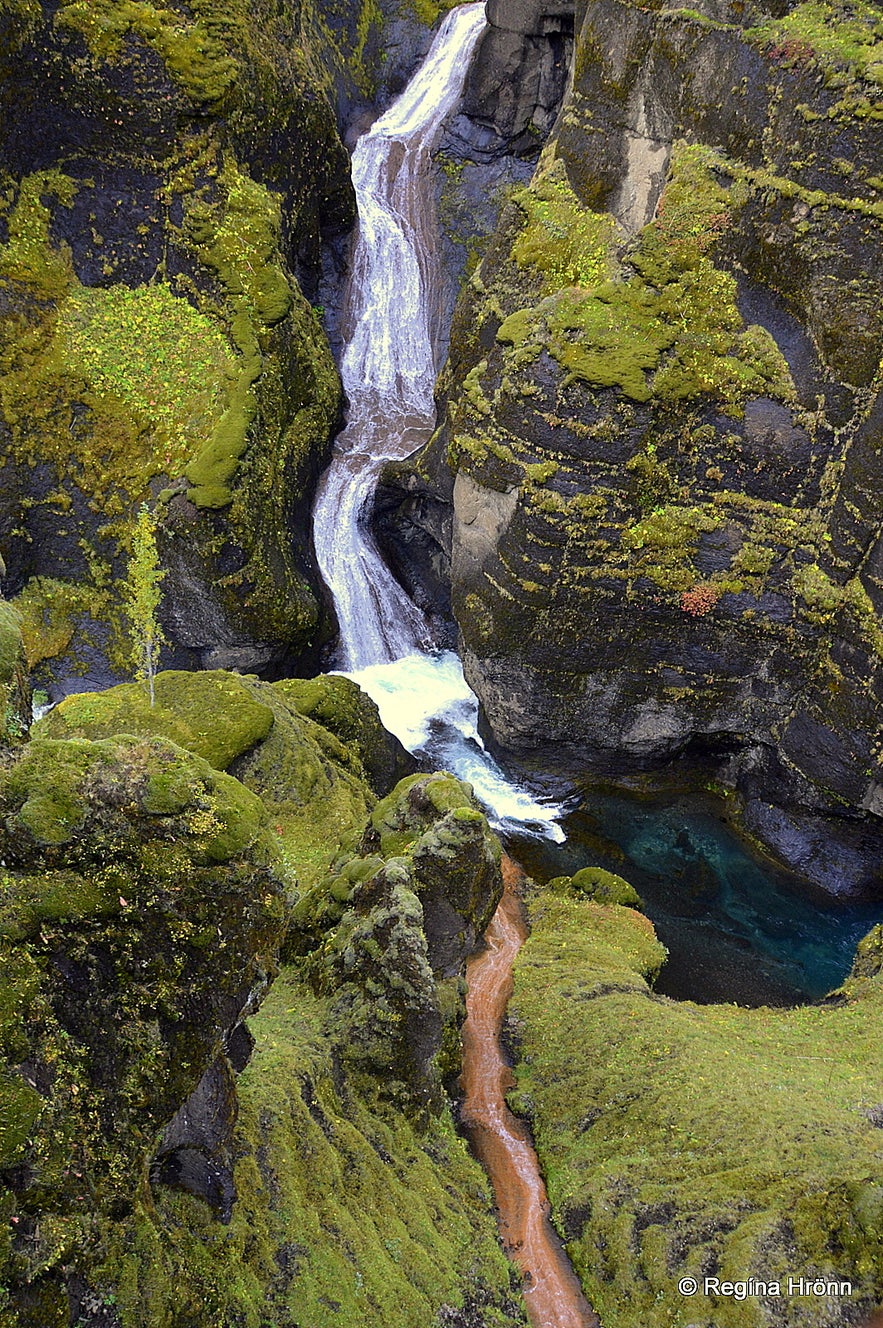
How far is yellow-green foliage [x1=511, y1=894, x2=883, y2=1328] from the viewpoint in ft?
36.5

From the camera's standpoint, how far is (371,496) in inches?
1243

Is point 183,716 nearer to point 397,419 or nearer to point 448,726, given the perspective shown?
point 448,726

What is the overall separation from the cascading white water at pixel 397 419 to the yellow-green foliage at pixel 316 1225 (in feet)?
44.5

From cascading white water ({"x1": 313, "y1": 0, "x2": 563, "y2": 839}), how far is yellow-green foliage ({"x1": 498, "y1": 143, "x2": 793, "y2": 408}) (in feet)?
39.0

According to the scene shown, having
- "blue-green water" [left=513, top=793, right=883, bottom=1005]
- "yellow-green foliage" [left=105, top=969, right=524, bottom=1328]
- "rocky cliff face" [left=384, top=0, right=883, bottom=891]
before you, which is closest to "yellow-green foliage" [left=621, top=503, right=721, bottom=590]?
"rocky cliff face" [left=384, top=0, right=883, bottom=891]

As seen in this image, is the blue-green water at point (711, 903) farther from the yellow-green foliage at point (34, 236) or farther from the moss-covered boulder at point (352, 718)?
the yellow-green foliage at point (34, 236)

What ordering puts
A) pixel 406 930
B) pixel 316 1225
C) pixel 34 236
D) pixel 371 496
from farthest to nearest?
pixel 371 496
pixel 34 236
pixel 406 930
pixel 316 1225

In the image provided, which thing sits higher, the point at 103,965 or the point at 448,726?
the point at 103,965

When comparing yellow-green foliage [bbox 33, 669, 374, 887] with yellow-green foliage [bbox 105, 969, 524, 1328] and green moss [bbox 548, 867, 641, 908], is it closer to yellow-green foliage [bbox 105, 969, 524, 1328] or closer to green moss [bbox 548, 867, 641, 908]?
green moss [bbox 548, 867, 641, 908]

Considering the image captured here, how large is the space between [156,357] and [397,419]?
1037 cm

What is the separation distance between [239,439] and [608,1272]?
23970 mm

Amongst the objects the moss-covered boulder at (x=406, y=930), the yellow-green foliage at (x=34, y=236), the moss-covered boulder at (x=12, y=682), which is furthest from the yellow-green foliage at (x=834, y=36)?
the moss-covered boulder at (x=12, y=682)

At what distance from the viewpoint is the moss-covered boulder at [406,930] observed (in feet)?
44.8

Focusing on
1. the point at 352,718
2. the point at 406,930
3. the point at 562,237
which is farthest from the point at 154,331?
the point at 406,930
